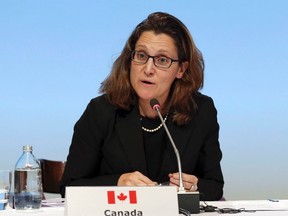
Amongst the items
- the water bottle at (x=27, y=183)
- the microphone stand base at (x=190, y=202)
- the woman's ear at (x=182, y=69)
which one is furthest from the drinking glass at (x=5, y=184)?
the woman's ear at (x=182, y=69)

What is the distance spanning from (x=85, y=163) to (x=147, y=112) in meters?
0.34

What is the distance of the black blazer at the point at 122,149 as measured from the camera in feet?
6.82

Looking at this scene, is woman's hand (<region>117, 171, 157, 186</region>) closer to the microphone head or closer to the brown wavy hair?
the microphone head

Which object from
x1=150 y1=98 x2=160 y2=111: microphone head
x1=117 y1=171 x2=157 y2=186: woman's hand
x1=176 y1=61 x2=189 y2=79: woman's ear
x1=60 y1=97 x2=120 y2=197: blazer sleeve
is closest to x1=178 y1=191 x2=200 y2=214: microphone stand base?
x1=117 y1=171 x2=157 y2=186: woman's hand

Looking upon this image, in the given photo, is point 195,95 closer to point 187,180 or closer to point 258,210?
point 187,180

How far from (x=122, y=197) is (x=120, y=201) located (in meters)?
0.01

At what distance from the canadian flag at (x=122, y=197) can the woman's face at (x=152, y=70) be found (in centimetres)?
74

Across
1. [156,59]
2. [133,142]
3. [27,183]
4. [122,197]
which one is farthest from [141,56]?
[122,197]

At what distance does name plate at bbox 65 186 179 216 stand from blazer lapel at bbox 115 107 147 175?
74 cm

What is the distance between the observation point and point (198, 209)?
159cm

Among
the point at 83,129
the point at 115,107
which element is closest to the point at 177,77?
the point at 115,107

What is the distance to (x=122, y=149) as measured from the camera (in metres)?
2.12

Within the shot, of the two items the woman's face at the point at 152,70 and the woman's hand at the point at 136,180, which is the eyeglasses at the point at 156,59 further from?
the woman's hand at the point at 136,180

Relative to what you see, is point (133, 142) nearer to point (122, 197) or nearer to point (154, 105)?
point (154, 105)
